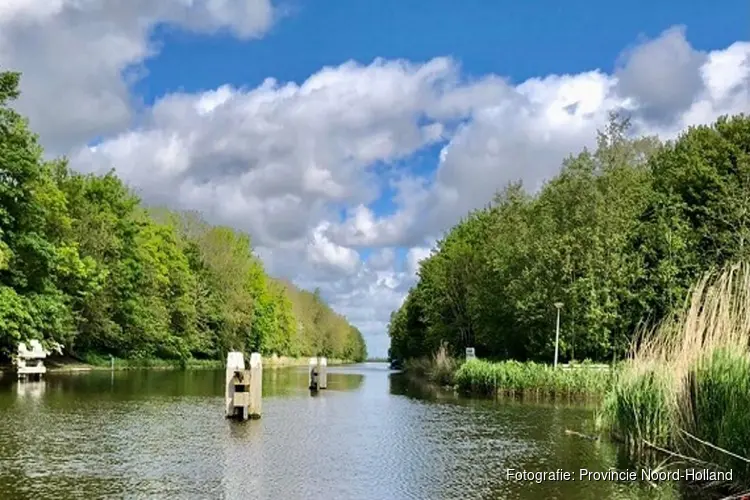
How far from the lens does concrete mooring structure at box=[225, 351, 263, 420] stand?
18281mm

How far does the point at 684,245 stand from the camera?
3444 centimetres

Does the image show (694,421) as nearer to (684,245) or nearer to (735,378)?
(735,378)

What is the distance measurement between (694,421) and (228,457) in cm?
737

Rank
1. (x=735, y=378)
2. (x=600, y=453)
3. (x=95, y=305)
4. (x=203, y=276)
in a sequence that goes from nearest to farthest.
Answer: (x=735, y=378) < (x=600, y=453) < (x=95, y=305) < (x=203, y=276)

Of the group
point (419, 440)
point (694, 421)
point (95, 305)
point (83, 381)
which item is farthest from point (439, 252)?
point (694, 421)

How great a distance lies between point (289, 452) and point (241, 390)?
5179 mm

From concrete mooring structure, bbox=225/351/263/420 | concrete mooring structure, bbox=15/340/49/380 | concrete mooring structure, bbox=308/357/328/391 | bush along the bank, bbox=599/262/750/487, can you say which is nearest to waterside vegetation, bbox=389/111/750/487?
concrete mooring structure, bbox=308/357/328/391

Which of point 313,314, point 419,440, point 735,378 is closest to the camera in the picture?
point 735,378

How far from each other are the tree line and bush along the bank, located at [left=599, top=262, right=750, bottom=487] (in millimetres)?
20781

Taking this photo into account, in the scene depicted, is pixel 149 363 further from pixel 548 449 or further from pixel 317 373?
pixel 548 449

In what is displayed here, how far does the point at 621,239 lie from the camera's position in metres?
35.5

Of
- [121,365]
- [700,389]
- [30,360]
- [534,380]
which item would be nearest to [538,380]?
[534,380]

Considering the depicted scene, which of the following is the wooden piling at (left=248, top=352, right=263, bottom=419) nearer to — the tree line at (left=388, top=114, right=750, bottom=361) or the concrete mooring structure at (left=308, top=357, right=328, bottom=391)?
the concrete mooring structure at (left=308, top=357, right=328, bottom=391)

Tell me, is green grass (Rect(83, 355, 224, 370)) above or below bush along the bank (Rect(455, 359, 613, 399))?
below
